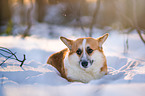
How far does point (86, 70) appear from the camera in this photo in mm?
2482

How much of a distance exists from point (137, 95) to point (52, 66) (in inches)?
63.1

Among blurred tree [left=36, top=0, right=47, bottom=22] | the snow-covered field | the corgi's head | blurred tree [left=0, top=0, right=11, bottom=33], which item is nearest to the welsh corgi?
the corgi's head

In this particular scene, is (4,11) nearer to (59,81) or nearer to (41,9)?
(41,9)

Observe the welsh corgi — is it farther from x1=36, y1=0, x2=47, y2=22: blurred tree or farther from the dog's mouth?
x1=36, y1=0, x2=47, y2=22: blurred tree

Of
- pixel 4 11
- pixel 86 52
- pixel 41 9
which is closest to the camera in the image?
pixel 86 52

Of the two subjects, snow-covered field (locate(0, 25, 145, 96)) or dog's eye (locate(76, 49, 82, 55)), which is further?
dog's eye (locate(76, 49, 82, 55))

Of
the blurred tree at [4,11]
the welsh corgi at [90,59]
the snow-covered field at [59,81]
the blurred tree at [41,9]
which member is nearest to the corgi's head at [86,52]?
the welsh corgi at [90,59]

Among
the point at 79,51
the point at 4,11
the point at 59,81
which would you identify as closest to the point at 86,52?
the point at 79,51

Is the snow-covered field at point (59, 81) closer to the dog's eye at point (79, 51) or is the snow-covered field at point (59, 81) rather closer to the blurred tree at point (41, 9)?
the dog's eye at point (79, 51)

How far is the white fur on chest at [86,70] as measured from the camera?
2.45m

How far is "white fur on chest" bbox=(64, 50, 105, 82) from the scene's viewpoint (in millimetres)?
2449

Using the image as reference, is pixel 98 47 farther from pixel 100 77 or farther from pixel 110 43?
pixel 110 43

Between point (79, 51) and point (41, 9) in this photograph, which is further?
point (41, 9)

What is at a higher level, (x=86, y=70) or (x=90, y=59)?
(x=90, y=59)
